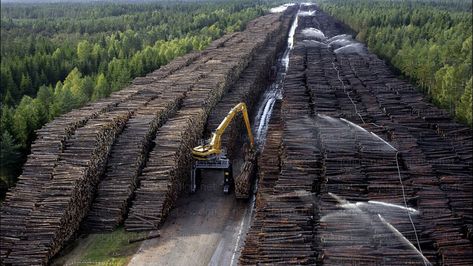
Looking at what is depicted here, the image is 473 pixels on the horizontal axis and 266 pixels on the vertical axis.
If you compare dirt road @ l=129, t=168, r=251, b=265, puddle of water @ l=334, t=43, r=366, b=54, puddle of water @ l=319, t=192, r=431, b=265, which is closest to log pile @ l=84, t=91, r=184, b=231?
dirt road @ l=129, t=168, r=251, b=265

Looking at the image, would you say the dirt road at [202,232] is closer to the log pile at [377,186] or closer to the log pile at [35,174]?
the log pile at [377,186]

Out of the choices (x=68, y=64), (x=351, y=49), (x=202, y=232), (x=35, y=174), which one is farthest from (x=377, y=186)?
(x=351, y=49)

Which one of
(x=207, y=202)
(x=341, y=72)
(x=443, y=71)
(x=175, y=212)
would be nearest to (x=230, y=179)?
(x=207, y=202)

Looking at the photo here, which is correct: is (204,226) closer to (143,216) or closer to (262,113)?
(143,216)

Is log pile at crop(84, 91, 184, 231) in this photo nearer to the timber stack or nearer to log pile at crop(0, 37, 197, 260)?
the timber stack

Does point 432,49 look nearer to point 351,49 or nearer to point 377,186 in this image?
point 351,49

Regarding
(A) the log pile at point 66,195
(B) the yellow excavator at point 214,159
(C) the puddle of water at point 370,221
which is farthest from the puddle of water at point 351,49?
(C) the puddle of water at point 370,221
